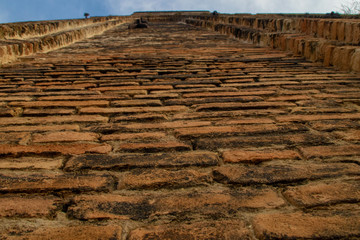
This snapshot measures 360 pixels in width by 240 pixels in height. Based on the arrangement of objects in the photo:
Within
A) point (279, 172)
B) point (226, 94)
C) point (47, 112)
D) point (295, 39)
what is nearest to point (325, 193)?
point (279, 172)


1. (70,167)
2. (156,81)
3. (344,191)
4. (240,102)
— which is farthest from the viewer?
(156,81)

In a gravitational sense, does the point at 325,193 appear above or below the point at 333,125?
below

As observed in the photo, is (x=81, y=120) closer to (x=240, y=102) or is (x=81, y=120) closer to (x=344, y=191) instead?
(x=240, y=102)

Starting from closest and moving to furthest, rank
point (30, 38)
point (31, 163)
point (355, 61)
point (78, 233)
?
point (78, 233) < point (31, 163) < point (355, 61) < point (30, 38)

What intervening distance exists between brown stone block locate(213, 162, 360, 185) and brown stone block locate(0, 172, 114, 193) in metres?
0.42

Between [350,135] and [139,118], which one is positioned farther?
[139,118]

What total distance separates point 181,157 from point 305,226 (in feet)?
1.71

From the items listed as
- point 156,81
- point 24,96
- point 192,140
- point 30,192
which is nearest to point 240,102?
point 192,140

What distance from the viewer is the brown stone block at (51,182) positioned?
0.98 meters

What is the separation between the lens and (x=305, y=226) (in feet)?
2.67

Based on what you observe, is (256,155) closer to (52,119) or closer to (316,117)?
(316,117)

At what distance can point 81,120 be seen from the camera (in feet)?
5.01

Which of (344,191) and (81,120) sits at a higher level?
(81,120)

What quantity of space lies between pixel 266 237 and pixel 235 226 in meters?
0.09
